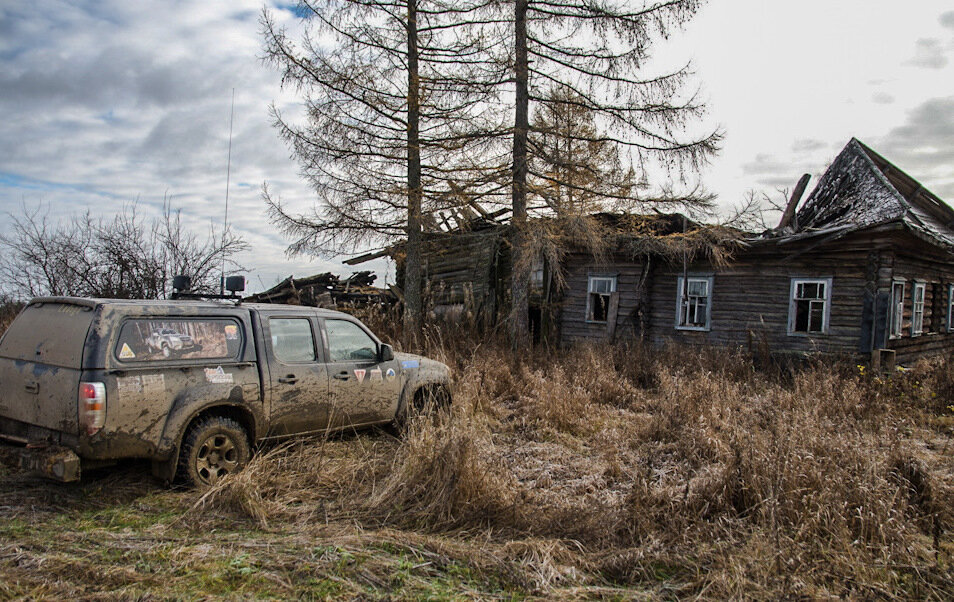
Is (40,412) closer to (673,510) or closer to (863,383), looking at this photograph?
(673,510)

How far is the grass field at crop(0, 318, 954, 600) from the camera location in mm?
3512

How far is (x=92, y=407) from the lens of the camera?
4516 mm

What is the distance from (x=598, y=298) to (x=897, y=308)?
781cm

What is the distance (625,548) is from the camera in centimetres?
412

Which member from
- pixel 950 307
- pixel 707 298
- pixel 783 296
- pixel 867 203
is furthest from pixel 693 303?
pixel 950 307

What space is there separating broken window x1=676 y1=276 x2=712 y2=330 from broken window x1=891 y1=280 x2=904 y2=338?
4345 millimetres

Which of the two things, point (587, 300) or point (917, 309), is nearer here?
point (917, 309)

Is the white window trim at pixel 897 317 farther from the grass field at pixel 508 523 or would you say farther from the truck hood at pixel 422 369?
the truck hood at pixel 422 369

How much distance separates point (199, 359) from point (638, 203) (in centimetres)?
1086

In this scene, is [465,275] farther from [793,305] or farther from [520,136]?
[793,305]

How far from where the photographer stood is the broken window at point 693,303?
54.9 ft

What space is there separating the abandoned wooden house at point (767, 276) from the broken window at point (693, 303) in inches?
1.3

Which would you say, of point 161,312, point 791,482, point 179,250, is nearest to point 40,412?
point 161,312

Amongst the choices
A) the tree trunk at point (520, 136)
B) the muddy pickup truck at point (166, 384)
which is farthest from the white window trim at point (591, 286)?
the muddy pickup truck at point (166, 384)
